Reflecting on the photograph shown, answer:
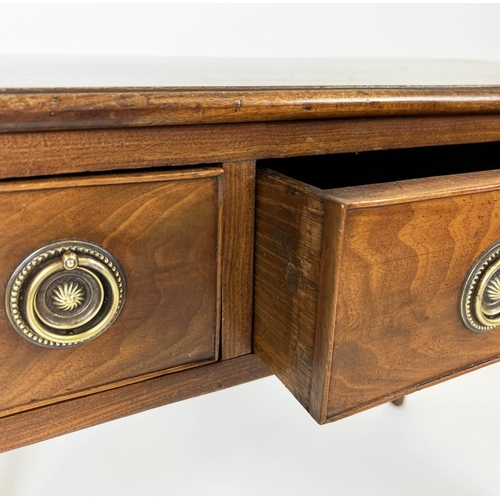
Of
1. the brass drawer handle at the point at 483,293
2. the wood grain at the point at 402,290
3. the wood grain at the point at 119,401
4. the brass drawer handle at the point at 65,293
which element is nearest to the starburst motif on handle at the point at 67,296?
the brass drawer handle at the point at 65,293

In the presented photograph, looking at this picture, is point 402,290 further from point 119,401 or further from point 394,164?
point 394,164

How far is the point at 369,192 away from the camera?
20.3 inches

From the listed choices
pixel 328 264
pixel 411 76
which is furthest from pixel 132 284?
pixel 411 76

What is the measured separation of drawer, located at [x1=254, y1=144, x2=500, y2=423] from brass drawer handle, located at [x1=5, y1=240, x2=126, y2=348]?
151mm

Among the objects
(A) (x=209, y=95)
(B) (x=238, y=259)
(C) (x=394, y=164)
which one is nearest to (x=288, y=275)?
(B) (x=238, y=259)

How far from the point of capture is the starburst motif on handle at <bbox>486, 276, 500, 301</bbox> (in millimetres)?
623

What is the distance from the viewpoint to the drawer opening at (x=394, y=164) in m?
0.87

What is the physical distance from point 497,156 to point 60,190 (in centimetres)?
62

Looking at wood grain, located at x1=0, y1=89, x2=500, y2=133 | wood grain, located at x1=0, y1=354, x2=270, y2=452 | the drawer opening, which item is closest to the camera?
wood grain, located at x1=0, y1=89, x2=500, y2=133

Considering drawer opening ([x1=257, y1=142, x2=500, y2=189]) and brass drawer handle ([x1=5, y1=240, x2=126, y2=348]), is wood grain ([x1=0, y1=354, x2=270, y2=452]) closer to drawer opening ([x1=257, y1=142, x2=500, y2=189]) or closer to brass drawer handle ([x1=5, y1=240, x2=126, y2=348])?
brass drawer handle ([x1=5, y1=240, x2=126, y2=348])

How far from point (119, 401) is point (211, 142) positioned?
0.88ft

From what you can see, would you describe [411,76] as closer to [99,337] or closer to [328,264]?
[328,264]

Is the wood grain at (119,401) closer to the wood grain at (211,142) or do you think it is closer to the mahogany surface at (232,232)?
the mahogany surface at (232,232)

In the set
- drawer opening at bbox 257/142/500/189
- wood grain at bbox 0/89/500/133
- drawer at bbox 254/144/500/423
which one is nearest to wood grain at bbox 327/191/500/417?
drawer at bbox 254/144/500/423
